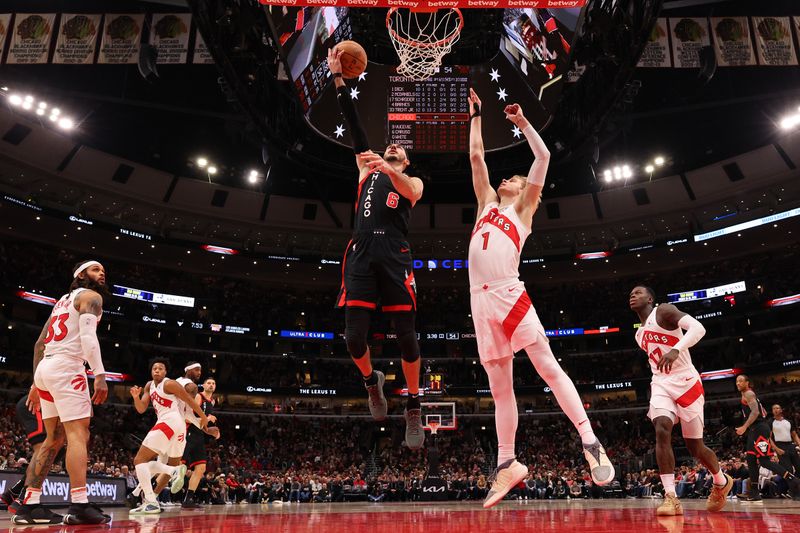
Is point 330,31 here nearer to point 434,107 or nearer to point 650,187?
point 434,107

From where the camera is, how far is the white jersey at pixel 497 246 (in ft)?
15.7

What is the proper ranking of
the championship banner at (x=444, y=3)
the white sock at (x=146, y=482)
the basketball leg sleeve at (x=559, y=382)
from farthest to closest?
the championship banner at (x=444, y=3) → the white sock at (x=146, y=482) → the basketball leg sleeve at (x=559, y=382)

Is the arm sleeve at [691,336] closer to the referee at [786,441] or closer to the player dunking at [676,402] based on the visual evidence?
the player dunking at [676,402]

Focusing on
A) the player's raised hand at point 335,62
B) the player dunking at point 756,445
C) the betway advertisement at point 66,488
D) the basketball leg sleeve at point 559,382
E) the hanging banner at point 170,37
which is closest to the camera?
the basketball leg sleeve at point 559,382

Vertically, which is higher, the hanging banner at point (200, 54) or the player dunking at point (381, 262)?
the hanging banner at point (200, 54)

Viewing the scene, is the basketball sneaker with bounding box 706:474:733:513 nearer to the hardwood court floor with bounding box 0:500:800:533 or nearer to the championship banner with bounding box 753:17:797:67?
the hardwood court floor with bounding box 0:500:800:533

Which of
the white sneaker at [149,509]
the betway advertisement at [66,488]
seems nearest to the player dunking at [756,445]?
the white sneaker at [149,509]

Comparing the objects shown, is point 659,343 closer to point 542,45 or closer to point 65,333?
point 65,333

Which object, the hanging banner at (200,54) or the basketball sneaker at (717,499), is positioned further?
the hanging banner at (200,54)

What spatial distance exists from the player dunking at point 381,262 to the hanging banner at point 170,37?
1365 centimetres

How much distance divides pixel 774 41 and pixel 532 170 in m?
15.3

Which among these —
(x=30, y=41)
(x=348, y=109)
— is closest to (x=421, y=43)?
(x=348, y=109)

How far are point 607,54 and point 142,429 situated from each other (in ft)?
86.5

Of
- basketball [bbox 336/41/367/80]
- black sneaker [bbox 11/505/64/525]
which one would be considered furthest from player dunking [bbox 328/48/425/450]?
black sneaker [bbox 11/505/64/525]
